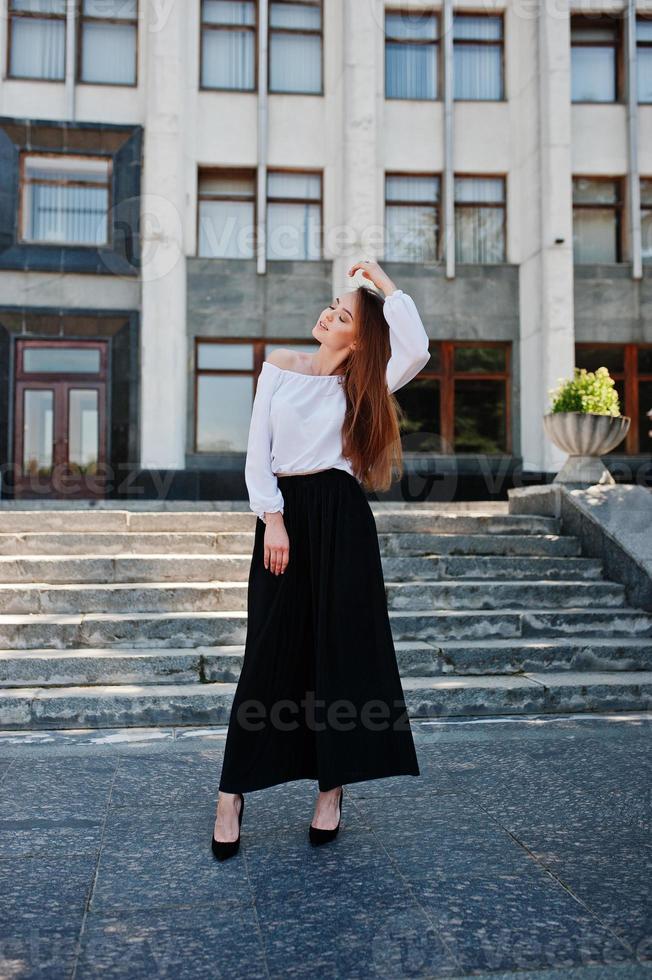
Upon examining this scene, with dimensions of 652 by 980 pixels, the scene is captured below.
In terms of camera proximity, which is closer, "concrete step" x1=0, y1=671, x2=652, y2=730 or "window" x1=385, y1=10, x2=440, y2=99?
"concrete step" x1=0, y1=671, x2=652, y2=730

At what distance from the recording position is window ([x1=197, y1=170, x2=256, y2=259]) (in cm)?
1764

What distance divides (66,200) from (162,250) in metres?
2.43

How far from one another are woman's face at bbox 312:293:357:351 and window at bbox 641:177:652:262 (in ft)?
55.4

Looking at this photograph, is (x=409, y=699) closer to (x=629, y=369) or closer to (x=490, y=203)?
(x=629, y=369)

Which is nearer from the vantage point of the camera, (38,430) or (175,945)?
(175,945)

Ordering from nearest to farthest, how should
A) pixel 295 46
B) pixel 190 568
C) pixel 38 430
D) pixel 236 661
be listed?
1. pixel 236 661
2. pixel 190 568
3. pixel 38 430
4. pixel 295 46

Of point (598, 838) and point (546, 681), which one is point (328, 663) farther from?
point (546, 681)

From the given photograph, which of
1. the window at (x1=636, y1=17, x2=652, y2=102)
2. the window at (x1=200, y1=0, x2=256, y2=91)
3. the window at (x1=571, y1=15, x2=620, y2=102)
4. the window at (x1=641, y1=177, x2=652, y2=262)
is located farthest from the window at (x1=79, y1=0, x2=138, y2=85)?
the window at (x1=641, y1=177, x2=652, y2=262)

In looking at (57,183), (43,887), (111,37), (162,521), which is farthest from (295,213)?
(43,887)

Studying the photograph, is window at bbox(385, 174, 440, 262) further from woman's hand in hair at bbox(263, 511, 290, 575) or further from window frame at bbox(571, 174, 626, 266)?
woman's hand in hair at bbox(263, 511, 290, 575)

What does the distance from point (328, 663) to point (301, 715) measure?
23 cm

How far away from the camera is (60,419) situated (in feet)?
56.4

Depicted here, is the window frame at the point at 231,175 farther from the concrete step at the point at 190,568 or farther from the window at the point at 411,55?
the concrete step at the point at 190,568

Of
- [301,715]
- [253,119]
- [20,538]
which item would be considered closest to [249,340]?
[253,119]
